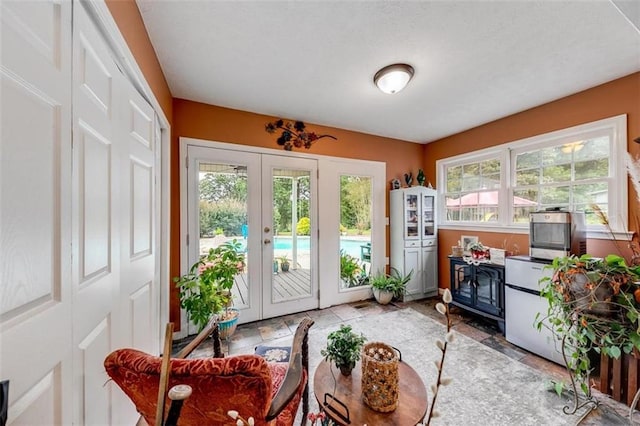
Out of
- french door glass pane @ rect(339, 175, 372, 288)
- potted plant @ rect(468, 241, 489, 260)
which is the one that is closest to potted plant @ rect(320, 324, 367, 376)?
french door glass pane @ rect(339, 175, 372, 288)

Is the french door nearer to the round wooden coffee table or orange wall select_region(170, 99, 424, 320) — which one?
orange wall select_region(170, 99, 424, 320)

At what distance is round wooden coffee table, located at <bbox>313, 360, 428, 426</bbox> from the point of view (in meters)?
1.04

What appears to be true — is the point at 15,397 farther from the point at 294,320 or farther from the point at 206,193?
the point at 294,320

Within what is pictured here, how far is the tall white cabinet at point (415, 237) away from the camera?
3.66 metres

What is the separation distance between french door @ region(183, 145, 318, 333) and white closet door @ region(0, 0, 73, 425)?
190 cm

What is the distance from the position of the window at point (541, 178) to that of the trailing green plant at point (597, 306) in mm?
872

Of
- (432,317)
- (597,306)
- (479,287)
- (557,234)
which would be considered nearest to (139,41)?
(597,306)

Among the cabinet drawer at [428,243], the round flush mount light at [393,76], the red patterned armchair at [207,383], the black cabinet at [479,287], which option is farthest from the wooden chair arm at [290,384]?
the cabinet drawer at [428,243]

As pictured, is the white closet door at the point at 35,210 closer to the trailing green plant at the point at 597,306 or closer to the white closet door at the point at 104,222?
the white closet door at the point at 104,222

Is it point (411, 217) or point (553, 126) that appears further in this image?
point (411, 217)

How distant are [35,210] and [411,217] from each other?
3.78 meters

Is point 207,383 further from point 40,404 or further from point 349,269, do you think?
point 349,269

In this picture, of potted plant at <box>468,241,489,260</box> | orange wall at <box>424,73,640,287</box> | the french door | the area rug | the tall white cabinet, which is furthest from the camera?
the tall white cabinet

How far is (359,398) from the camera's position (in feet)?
3.81
